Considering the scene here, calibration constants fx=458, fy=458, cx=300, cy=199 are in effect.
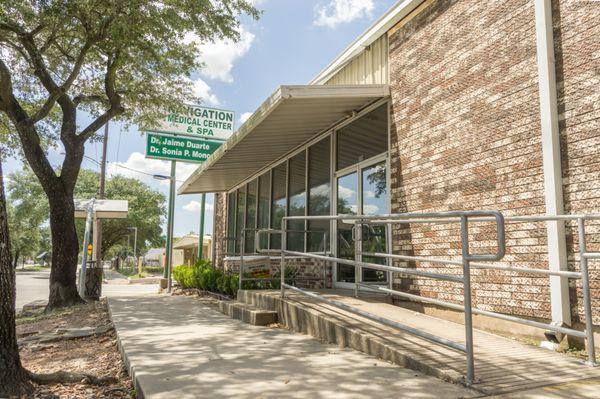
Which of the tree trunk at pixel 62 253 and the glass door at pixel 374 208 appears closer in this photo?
the glass door at pixel 374 208

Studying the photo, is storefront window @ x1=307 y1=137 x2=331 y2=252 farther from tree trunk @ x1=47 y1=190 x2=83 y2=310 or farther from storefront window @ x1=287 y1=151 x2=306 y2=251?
tree trunk @ x1=47 y1=190 x2=83 y2=310

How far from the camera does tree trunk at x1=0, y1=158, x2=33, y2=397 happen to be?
3389 mm

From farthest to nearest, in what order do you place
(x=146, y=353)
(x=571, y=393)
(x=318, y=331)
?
(x=318, y=331), (x=146, y=353), (x=571, y=393)

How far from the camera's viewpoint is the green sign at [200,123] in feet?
43.7

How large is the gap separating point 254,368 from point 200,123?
11.1 metres

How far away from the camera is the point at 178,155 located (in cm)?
1338

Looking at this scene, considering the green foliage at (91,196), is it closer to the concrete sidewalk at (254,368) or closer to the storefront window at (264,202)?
the storefront window at (264,202)

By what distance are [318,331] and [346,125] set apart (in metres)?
4.29

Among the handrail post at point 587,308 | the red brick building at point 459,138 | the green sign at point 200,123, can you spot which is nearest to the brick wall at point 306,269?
Result: the red brick building at point 459,138

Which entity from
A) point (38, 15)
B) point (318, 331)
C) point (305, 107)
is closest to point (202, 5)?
point (38, 15)

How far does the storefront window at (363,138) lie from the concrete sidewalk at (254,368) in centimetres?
337

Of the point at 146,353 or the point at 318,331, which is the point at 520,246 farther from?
the point at 146,353

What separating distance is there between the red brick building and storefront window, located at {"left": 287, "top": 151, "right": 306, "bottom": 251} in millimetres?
329

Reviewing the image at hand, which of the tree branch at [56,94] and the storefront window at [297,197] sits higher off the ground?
the tree branch at [56,94]
